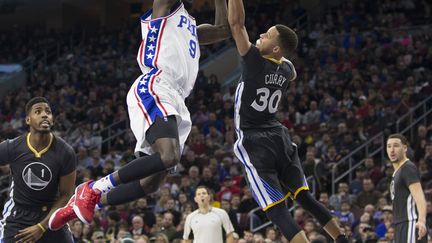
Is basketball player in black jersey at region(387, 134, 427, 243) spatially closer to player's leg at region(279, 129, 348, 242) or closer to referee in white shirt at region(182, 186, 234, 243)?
player's leg at region(279, 129, 348, 242)

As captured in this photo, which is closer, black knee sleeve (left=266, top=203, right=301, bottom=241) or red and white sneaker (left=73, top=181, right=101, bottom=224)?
red and white sneaker (left=73, top=181, right=101, bottom=224)

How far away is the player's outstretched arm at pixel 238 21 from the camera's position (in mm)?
7031

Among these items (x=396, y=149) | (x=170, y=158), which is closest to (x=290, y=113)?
(x=396, y=149)

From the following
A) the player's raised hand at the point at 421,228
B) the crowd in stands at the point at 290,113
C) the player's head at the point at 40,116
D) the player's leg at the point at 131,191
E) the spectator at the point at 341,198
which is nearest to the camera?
the player's leg at the point at 131,191

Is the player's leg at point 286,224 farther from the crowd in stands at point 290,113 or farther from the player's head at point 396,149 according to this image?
the crowd in stands at point 290,113

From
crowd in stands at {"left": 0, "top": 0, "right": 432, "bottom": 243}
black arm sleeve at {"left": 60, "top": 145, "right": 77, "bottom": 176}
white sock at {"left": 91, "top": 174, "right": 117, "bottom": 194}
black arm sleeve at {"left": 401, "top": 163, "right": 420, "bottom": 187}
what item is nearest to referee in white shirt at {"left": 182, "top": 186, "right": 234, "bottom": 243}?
crowd in stands at {"left": 0, "top": 0, "right": 432, "bottom": 243}

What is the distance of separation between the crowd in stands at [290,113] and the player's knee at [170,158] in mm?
3991

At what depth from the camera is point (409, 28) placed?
21547mm

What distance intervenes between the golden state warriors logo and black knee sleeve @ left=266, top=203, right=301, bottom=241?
6.54ft

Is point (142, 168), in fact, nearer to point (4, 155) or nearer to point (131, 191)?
point (131, 191)

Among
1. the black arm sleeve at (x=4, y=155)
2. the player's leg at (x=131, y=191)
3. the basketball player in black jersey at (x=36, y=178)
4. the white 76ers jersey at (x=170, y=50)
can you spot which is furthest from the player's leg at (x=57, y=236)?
the white 76ers jersey at (x=170, y=50)

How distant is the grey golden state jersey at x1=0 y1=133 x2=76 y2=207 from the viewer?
748cm

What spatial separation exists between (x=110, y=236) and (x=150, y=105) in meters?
7.33

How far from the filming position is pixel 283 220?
7176 millimetres
